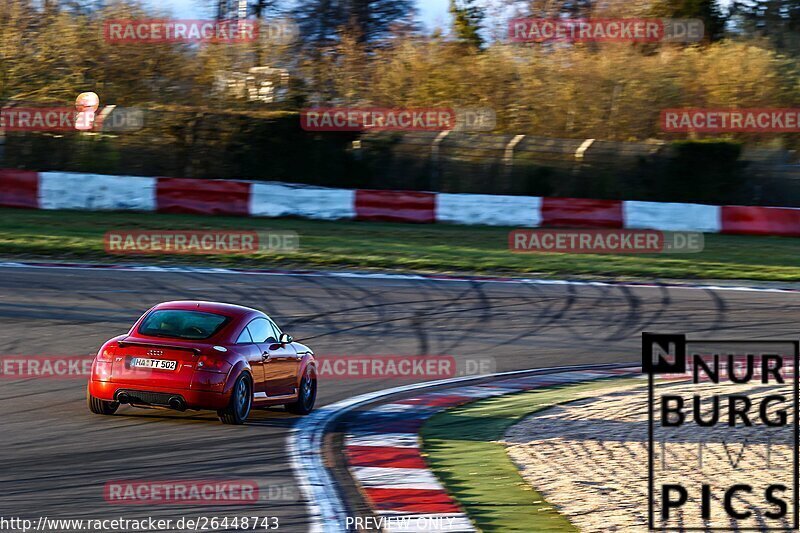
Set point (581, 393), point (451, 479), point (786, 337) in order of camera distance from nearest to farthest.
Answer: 1. point (451, 479)
2. point (581, 393)
3. point (786, 337)

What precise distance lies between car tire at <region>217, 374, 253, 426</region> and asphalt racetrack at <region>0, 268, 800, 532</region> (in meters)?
0.13

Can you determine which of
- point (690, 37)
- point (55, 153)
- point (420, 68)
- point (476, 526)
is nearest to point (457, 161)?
point (420, 68)

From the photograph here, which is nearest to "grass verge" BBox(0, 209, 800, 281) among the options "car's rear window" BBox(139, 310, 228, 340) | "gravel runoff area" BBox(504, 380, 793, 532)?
"car's rear window" BBox(139, 310, 228, 340)

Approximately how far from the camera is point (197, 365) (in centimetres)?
904

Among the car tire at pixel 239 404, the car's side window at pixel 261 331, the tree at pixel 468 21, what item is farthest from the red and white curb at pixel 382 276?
the tree at pixel 468 21

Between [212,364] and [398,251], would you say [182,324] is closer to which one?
[212,364]

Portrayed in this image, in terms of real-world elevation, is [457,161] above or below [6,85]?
below

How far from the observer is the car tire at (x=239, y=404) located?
920 centimetres

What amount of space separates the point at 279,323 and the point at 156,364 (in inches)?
207

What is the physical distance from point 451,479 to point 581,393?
3818mm

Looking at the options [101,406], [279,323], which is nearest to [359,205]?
[279,323]

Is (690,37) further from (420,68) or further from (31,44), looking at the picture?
(31,44)

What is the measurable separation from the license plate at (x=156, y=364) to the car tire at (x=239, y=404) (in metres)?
0.53

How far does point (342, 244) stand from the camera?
69.1ft
